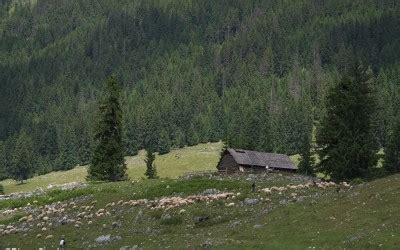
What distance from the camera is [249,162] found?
92.9m

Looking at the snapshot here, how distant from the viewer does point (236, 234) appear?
39531 millimetres

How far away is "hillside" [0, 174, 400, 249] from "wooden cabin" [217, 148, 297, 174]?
29.4 metres

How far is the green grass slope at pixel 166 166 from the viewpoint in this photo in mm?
154375

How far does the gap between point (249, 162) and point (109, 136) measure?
22.9 meters

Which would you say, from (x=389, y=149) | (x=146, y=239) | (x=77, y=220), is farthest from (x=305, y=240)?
(x=389, y=149)

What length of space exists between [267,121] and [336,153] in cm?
12286

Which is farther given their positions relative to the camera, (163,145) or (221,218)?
(163,145)

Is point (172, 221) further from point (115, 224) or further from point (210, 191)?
point (210, 191)

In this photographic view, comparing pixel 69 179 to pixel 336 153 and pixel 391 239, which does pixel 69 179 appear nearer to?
pixel 336 153

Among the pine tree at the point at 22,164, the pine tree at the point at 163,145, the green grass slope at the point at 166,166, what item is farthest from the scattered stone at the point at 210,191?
the pine tree at the point at 163,145

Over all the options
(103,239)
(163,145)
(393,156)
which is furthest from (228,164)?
(163,145)

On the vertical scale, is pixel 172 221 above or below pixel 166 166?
above

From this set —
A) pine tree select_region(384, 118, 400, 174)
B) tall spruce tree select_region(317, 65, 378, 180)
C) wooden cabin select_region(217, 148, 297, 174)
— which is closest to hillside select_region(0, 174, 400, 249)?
tall spruce tree select_region(317, 65, 378, 180)

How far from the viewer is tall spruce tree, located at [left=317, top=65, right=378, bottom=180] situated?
6906 cm
